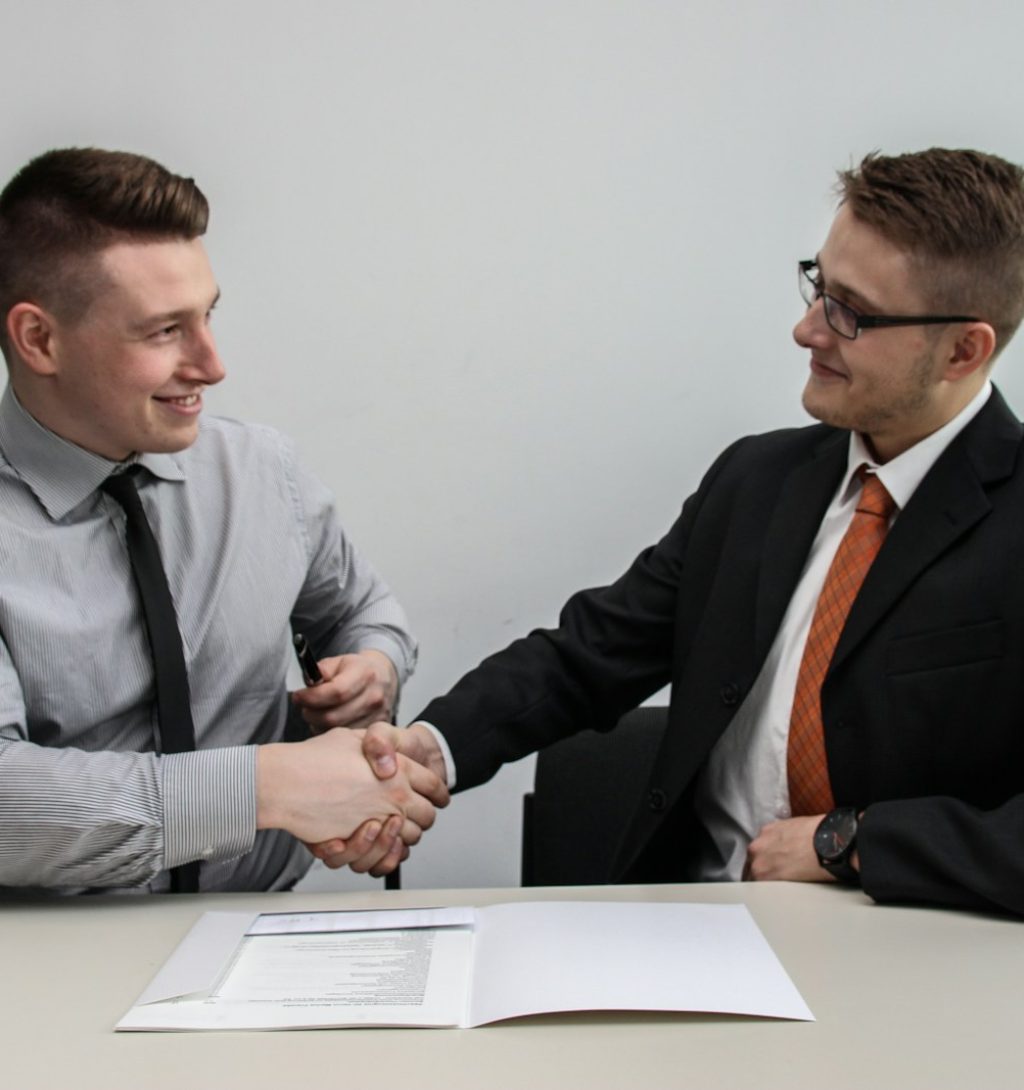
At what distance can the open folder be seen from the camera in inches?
45.7

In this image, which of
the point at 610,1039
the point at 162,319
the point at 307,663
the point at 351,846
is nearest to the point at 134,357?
the point at 162,319

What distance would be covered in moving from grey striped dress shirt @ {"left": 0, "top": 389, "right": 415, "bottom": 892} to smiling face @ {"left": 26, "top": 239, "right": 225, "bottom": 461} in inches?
2.0

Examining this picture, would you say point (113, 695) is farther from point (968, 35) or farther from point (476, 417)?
point (968, 35)

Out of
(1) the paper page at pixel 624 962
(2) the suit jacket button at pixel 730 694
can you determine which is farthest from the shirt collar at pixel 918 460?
(1) the paper page at pixel 624 962

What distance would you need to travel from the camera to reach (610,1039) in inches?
44.0

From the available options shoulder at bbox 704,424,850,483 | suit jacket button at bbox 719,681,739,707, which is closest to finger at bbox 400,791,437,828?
suit jacket button at bbox 719,681,739,707

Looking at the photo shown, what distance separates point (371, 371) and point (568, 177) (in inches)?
23.7

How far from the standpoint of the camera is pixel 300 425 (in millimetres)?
2744

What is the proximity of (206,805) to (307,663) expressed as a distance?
1.44 ft

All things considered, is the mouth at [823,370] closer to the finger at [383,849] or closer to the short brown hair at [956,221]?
the short brown hair at [956,221]

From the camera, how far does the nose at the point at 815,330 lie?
1.84 metres

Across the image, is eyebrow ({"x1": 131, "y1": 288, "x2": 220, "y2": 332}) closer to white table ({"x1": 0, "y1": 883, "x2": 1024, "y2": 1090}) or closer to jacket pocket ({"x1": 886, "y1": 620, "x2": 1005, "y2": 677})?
white table ({"x1": 0, "y1": 883, "x2": 1024, "y2": 1090})

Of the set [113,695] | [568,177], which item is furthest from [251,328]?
[113,695]

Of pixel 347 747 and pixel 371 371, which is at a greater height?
pixel 371 371
